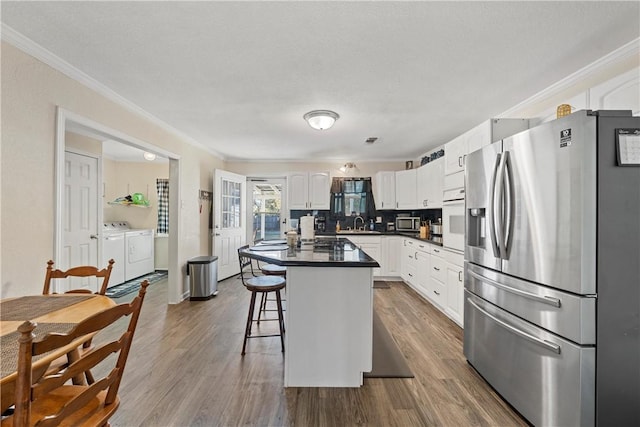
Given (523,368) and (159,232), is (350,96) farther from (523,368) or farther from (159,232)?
(159,232)

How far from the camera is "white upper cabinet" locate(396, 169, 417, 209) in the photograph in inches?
210

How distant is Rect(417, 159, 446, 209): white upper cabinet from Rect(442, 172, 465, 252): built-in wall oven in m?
0.74

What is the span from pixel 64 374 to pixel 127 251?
194 inches

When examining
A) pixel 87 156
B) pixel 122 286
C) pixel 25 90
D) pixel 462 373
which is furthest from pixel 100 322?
pixel 122 286

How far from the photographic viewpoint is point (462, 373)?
7.72 feet

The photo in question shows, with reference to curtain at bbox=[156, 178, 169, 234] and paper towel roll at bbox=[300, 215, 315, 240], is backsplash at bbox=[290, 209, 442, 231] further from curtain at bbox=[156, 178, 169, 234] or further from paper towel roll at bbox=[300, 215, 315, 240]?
paper towel roll at bbox=[300, 215, 315, 240]

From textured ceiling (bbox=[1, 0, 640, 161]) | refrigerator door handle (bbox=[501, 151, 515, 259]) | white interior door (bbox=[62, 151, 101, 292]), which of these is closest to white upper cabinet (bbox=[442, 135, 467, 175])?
textured ceiling (bbox=[1, 0, 640, 161])

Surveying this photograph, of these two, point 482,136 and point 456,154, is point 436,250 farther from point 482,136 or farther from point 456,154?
point 482,136

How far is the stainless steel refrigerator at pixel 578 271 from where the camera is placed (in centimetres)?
151

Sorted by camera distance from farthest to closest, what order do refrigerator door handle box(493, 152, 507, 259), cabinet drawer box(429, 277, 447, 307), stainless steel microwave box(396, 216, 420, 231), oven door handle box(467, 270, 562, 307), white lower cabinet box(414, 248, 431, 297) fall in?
stainless steel microwave box(396, 216, 420, 231) → white lower cabinet box(414, 248, 431, 297) → cabinet drawer box(429, 277, 447, 307) → refrigerator door handle box(493, 152, 507, 259) → oven door handle box(467, 270, 562, 307)

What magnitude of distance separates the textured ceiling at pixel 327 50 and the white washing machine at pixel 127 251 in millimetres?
2725

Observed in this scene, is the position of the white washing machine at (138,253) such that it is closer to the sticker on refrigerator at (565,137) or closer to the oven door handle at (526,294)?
the oven door handle at (526,294)

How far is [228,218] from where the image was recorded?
5.49 metres

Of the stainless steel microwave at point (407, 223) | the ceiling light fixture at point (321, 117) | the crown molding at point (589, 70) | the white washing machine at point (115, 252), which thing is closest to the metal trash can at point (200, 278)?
the white washing machine at point (115, 252)
